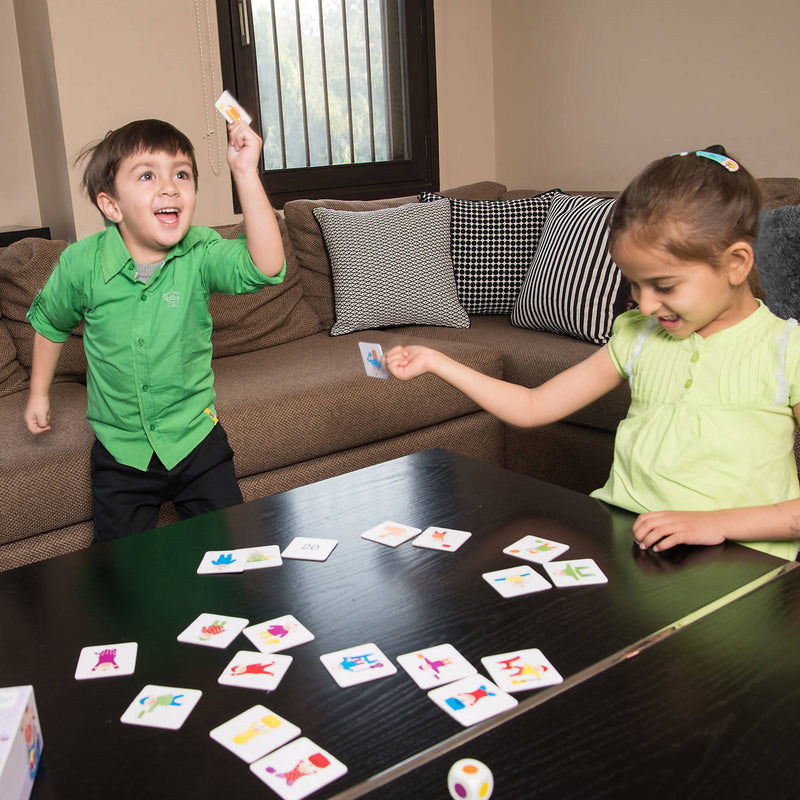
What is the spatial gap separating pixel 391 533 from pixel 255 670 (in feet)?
1.25

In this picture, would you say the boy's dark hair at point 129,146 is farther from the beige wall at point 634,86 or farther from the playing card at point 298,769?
the beige wall at point 634,86

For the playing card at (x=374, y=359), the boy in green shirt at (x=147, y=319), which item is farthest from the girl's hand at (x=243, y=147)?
the playing card at (x=374, y=359)

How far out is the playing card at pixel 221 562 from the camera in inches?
46.8

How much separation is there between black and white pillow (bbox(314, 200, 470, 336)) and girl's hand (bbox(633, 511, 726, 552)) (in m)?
1.91

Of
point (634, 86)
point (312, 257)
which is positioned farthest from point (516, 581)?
point (634, 86)

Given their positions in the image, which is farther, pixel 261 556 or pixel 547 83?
pixel 547 83

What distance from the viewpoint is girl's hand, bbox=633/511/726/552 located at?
3.84ft

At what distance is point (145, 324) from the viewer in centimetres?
174

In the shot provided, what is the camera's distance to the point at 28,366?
97.0 inches

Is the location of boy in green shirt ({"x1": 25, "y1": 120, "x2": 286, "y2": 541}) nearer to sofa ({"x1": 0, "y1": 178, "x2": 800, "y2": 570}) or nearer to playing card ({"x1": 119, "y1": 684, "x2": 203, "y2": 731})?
sofa ({"x1": 0, "y1": 178, "x2": 800, "y2": 570})

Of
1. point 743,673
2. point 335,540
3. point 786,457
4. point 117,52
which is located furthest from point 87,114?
point 743,673

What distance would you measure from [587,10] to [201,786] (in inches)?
156

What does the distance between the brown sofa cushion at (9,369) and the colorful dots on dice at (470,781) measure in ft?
6.67

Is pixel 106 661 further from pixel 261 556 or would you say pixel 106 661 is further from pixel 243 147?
pixel 243 147
